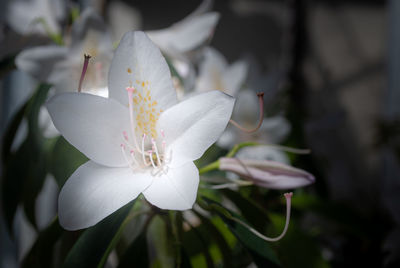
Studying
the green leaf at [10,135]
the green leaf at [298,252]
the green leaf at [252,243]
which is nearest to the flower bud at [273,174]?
the green leaf at [252,243]

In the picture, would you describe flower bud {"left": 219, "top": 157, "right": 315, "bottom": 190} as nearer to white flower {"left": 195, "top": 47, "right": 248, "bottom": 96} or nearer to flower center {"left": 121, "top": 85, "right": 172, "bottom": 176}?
flower center {"left": 121, "top": 85, "right": 172, "bottom": 176}

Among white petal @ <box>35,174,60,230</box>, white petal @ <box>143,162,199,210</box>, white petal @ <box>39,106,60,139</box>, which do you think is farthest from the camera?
white petal @ <box>35,174,60,230</box>

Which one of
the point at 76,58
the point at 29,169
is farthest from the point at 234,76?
the point at 29,169

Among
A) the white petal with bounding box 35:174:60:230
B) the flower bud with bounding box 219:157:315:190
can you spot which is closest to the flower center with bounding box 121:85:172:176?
the flower bud with bounding box 219:157:315:190

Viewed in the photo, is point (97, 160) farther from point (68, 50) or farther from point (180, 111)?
point (68, 50)

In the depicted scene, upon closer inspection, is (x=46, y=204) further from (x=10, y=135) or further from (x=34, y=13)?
(x=34, y=13)

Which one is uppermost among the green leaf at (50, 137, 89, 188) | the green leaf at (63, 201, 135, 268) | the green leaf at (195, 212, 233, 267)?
the green leaf at (50, 137, 89, 188)

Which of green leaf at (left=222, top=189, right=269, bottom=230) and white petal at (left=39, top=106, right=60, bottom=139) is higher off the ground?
white petal at (left=39, top=106, right=60, bottom=139)
